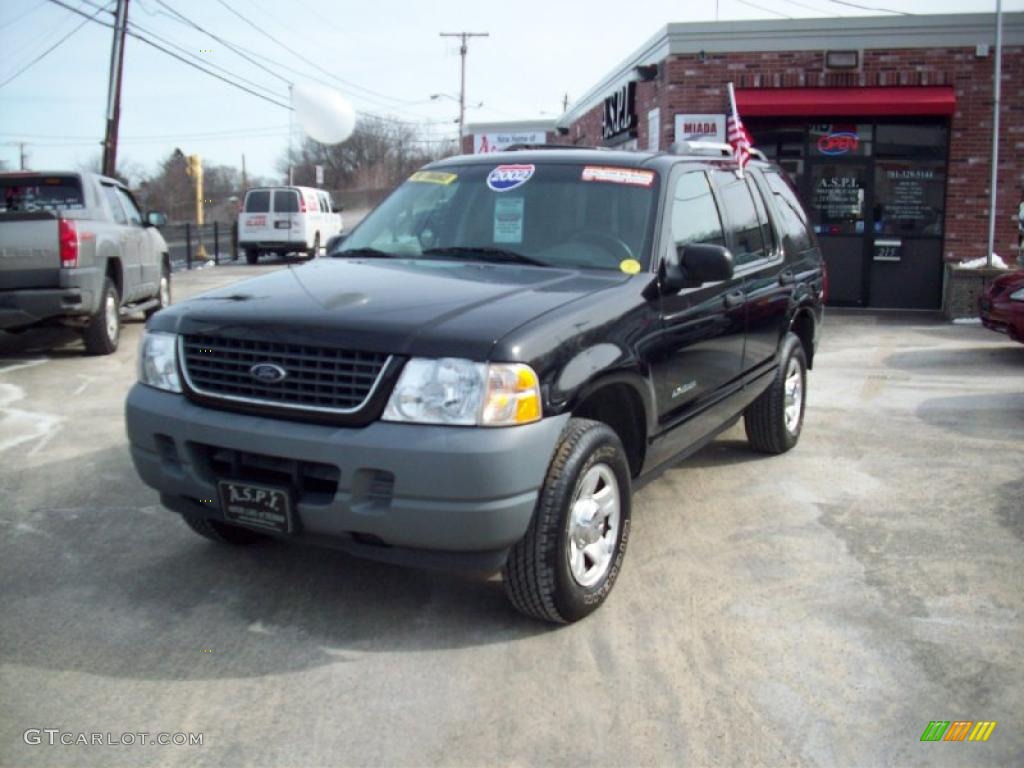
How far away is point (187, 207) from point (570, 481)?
2258 inches

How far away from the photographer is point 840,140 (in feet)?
49.5

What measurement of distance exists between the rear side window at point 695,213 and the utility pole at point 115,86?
23928mm

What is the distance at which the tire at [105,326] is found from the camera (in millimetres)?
10352

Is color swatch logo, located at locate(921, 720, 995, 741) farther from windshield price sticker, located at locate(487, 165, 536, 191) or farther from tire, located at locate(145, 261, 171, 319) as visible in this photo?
tire, located at locate(145, 261, 171, 319)

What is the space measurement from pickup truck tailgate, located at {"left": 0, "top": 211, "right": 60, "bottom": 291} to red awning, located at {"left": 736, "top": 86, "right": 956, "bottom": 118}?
987cm

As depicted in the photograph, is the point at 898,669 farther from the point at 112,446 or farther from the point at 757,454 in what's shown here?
the point at 112,446

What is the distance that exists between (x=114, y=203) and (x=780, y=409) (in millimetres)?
8397

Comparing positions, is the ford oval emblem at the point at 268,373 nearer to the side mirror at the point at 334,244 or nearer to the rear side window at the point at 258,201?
the side mirror at the point at 334,244

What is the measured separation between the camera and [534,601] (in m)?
3.80

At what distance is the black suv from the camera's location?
348cm

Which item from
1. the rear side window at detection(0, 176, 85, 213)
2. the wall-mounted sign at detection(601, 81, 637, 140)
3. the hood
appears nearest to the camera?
the hood

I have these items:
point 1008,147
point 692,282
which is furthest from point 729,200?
point 1008,147

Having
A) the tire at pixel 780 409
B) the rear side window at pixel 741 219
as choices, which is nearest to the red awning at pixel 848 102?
the tire at pixel 780 409

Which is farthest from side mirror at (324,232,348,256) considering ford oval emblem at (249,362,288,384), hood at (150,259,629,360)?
ford oval emblem at (249,362,288,384)
